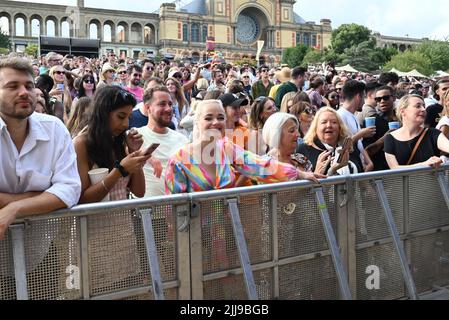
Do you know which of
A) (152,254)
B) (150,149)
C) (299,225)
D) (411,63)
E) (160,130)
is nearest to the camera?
(152,254)

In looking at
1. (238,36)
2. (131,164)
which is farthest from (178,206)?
(238,36)

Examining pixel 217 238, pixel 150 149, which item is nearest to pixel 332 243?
pixel 217 238

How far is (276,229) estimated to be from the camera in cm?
325

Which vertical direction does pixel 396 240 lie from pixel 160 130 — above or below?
below

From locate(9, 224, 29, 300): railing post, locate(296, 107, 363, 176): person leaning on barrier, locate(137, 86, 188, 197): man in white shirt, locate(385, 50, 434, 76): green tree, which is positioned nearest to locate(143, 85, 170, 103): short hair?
locate(137, 86, 188, 197): man in white shirt

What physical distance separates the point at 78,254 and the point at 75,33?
252ft

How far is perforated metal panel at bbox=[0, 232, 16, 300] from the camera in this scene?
2.45 metres

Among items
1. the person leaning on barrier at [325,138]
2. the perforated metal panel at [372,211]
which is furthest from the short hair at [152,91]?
the perforated metal panel at [372,211]

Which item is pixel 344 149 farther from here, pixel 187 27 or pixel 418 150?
pixel 187 27

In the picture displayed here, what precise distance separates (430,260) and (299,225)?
1400mm

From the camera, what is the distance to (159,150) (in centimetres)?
420

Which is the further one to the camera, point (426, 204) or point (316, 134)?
point (316, 134)

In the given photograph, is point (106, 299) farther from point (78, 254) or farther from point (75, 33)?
point (75, 33)

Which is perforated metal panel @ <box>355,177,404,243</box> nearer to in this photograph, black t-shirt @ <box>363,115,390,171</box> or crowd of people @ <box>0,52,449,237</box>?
crowd of people @ <box>0,52,449,237</box>
